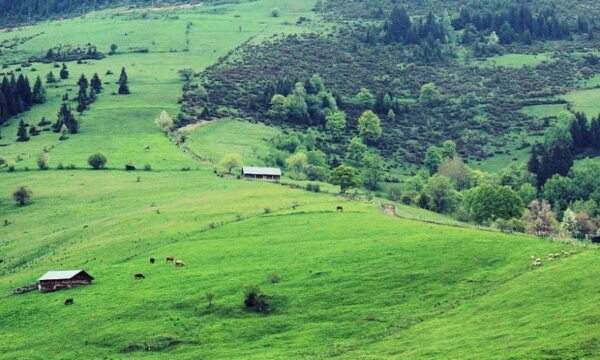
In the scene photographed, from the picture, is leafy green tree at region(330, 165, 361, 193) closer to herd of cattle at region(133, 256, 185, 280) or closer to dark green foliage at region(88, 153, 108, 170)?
dark green foliage at region(88, 153, 108, 170)

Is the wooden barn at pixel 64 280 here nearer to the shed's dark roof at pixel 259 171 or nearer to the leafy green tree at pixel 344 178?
the leafy green tree at pixel 344 178

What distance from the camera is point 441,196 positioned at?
172 m

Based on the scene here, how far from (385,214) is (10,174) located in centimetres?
7506

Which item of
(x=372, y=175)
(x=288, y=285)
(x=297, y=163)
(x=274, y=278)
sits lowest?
(x=372, y=175)

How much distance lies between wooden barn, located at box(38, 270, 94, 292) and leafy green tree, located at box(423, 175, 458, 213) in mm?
77765

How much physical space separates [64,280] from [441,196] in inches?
3261

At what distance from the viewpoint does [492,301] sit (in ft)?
285

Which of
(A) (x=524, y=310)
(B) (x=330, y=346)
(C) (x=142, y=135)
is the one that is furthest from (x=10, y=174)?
(A) (x=524, y=310)

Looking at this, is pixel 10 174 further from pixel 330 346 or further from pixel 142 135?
pixel 330 346

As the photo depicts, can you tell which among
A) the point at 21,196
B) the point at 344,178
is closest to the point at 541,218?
the point at 344,178

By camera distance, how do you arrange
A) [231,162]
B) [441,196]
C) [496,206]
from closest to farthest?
[496,206] → [441,196] → [231,162]

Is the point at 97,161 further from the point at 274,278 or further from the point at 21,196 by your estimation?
the point at 274,278

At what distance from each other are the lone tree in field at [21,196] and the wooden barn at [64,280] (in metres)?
49.7

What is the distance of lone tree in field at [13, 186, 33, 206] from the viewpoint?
155 meters
